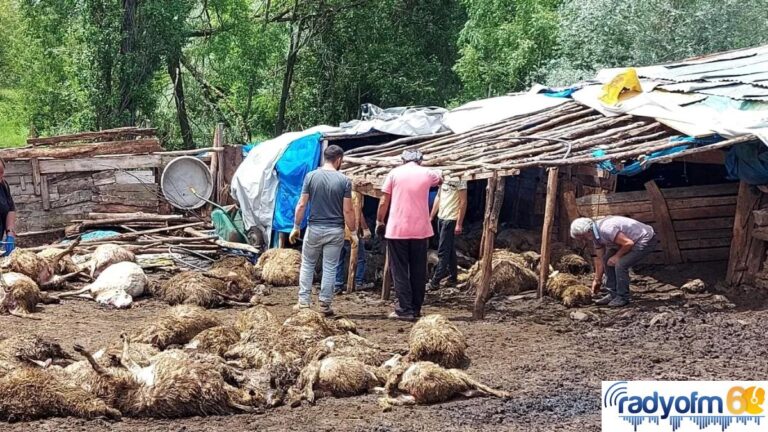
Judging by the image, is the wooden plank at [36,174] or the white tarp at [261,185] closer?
the white tarp at [261,185]

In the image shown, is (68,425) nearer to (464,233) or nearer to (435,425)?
(435,425)

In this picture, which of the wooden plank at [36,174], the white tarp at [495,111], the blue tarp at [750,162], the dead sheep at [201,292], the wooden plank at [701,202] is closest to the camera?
the blue tarp at [750,162]

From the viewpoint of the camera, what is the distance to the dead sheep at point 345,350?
308 inches

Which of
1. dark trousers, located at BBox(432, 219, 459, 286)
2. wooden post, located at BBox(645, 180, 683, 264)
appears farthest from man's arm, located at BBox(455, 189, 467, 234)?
wooden post, located at BBox(645, 180, 683, 264)

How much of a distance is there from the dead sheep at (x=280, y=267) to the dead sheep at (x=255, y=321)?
4.19 m

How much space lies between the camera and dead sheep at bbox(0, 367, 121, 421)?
6.61 metres

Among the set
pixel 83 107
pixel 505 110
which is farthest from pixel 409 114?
pixel 83 107

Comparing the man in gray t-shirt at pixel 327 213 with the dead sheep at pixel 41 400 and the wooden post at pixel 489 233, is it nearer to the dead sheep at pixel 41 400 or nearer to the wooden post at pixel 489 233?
the wooden post at pixel 489 233

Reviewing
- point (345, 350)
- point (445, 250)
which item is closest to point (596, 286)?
point (445, 250)

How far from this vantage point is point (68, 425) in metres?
6.53

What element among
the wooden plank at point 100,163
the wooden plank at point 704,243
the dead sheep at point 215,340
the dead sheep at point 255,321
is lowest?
the dead sheep at point 215,340

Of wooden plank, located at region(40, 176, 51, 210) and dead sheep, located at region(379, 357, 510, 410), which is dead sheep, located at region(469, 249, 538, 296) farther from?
wooden plank, located at region(40, 176, 51, 210)

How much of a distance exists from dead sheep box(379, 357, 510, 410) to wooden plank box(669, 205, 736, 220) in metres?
5.94

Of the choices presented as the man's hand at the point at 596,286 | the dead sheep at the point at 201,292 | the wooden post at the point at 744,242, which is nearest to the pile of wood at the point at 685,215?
the wooden post at the point at 744,242
